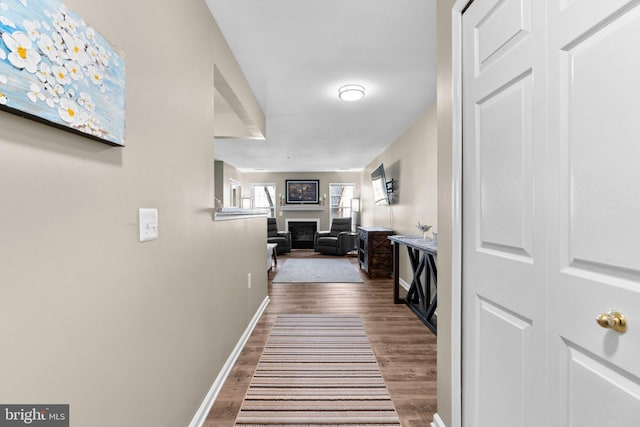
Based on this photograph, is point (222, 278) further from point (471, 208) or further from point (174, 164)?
point (471, 208)

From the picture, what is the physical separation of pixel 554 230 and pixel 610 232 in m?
0.14

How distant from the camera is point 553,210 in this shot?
2.71 feet

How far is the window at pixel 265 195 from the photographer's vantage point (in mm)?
9156

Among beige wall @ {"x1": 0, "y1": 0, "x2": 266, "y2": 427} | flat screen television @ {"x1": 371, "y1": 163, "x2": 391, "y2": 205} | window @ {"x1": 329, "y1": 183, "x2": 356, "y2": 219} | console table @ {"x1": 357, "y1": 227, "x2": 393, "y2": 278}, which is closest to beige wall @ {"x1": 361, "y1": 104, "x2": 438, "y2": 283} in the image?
flat screen television @ {"x1": 371, "y1": 163, "x2": 391, "y2": 205}

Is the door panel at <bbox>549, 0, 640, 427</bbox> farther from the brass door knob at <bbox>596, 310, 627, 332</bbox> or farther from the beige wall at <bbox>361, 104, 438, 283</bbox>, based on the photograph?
the beige wall at <bbox>361, 104, 438, 283</bbox>

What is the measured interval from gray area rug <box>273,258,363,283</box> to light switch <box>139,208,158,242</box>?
3.73m

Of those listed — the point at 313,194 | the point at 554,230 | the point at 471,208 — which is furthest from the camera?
the point at 313,194

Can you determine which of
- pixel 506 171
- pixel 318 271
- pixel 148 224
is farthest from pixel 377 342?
pixel 318 271

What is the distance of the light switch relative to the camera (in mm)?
1060

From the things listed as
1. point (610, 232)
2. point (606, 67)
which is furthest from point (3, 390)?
point (606, 67)

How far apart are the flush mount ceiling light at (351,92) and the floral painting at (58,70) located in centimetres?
229

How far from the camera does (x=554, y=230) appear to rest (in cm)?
82

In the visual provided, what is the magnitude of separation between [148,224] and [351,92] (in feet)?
7.81

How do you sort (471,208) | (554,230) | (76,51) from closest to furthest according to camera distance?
1. (76,51)
2. (554,230)
3. (471,208)
